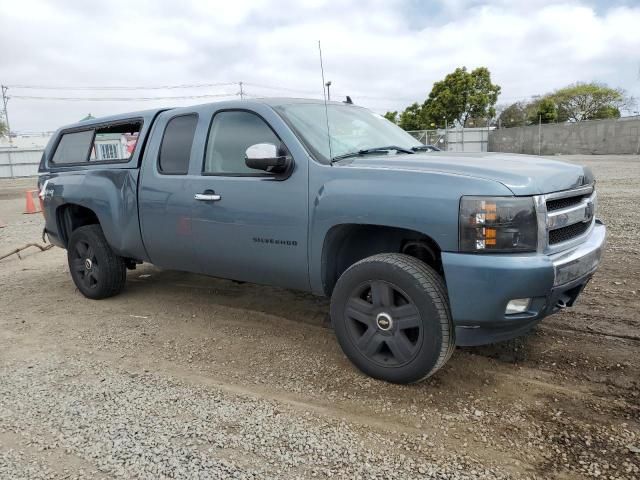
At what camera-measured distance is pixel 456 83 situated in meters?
48.2

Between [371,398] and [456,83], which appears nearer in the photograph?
[371,398]

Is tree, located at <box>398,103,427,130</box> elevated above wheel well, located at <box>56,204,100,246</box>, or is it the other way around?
tree, located at <box>398,103,427,130</box>

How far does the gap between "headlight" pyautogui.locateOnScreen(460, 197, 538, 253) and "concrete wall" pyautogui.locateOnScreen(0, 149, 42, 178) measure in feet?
126

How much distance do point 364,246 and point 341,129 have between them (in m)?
0.96

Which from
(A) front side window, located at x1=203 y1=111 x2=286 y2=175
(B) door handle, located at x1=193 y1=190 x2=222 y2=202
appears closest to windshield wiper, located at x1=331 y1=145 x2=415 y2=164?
(A) front side window, located at x1=203 y1=111 x2=286 y2=175

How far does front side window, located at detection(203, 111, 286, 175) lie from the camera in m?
3.80

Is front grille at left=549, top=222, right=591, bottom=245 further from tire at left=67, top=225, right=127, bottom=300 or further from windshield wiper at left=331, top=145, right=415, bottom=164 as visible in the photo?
tire at left=67, top=225, right=127, bottom=300

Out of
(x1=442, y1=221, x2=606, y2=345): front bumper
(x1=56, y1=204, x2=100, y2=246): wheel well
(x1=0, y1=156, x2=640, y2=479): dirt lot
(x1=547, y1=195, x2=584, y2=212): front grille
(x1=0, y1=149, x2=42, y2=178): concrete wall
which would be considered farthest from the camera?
(x1=0, y1=149, x2=42, y2=178): concrete wall

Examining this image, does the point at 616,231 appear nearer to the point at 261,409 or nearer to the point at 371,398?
the point at 371,398

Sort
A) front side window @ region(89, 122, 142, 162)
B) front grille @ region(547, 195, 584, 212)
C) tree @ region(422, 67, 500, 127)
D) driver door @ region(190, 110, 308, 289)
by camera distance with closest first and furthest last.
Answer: front grille @ region(547, 195, 584, 212)
driver door @ region(190, 110, 308, 289)
front side window @ region(89, 122, 142, 162)
tree @ region(422, 67, 500, 127)

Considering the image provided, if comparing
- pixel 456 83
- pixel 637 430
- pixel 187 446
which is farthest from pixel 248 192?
pixel 456 83

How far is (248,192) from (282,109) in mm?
684

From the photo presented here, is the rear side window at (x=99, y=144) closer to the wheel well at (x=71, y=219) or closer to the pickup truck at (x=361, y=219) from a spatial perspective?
the pickup truck at (x=361, y=219)

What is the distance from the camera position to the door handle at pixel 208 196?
12.7ft
